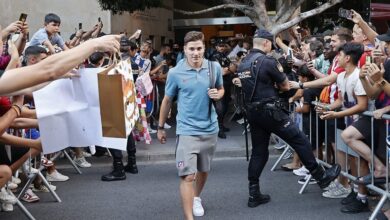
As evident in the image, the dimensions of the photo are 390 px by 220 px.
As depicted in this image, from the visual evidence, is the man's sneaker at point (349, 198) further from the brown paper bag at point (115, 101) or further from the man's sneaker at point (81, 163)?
the man's sneaker at point (81, 163)

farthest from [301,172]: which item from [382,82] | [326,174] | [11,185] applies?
[11,185]

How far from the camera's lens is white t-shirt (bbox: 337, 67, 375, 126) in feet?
20.8

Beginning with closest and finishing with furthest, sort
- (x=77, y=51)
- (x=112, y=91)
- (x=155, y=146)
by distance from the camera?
(x=77, y=51), (x=112, y=91), (x=155, y=146)

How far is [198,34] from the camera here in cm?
616

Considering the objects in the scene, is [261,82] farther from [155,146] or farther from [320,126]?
[155,146]

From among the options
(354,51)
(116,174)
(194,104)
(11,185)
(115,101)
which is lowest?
(116,174)

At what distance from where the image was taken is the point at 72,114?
4.61m

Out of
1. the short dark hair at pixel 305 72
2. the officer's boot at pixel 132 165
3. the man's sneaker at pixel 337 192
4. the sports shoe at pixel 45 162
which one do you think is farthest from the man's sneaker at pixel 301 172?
the sports shoe at pixel 45 162

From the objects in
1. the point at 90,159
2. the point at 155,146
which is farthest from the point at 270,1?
the point at 90,159

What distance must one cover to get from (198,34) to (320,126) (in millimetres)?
2711

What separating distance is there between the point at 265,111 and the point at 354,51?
1210mm

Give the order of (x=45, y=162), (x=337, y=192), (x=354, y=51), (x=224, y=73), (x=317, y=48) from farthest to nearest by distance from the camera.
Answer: (x=224, y=73), (x=317, y=48), (x=45, y=162), (x=337, y=192), (x=354, y=51)

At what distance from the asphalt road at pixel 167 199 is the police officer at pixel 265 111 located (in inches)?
12.8

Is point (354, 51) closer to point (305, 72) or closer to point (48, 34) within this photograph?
point (305, 72)
